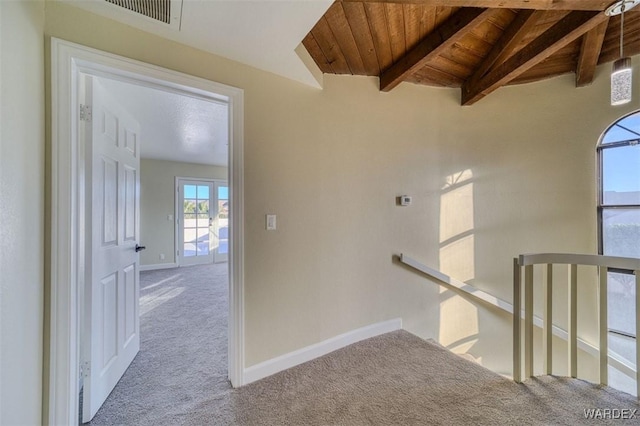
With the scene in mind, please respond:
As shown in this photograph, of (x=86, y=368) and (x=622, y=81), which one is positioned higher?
(x=622, y=81)

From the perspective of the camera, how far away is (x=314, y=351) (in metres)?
2.10

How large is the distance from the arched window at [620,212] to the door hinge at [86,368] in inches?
171

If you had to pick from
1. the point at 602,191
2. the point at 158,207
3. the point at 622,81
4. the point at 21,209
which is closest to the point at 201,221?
the point at 158,207

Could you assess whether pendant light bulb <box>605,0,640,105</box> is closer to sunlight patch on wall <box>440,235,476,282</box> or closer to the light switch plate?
sunlight patch on wall <box>440,235,476,282</box>

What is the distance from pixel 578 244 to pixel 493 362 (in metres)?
1.53

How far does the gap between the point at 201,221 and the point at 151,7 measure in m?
5.33

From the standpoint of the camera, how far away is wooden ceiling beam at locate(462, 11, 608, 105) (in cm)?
177

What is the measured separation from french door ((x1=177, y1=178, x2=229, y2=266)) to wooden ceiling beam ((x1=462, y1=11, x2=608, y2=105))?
212 inches

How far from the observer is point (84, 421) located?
1479 mm

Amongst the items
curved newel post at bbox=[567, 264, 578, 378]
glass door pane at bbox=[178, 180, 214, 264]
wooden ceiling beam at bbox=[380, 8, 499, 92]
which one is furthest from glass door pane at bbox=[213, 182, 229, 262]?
curved newel post at bbox=[567, 264, 578, 378]

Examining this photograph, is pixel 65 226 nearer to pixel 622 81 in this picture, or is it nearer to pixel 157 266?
pixel 622 81

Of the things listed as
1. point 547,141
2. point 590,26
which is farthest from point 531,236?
point 590,26

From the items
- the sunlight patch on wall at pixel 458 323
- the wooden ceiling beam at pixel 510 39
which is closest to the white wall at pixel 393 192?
the sunlight patch on wall at pixel 458 323

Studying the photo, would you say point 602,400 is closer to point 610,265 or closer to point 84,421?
point 610,265
